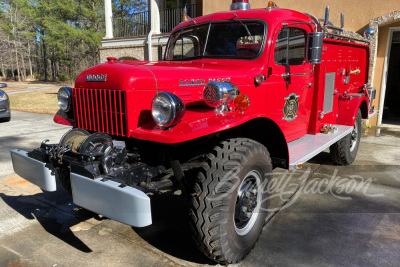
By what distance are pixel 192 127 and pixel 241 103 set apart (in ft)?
1.78

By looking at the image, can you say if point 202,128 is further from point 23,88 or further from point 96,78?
point 23,88

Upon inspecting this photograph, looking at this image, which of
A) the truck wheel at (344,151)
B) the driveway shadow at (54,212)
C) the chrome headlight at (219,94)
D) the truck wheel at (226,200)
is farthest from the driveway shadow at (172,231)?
the truck wheel at (344,151)

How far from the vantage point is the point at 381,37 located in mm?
8273

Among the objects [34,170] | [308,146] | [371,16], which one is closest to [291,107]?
[308,146]

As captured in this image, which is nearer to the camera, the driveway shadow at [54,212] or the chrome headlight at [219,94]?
the chrome headlight at [219,94]

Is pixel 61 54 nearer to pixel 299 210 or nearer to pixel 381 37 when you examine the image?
pixel 381 37

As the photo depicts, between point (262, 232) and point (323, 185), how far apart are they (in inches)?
66.4

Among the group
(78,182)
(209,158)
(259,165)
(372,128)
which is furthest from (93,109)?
(372,128)

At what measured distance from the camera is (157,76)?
2.72m

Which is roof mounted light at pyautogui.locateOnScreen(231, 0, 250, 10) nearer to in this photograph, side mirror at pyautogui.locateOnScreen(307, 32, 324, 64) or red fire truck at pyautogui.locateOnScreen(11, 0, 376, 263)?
red fire truck at pyautogui.locateOnScreen(11, 0, 376, 263)

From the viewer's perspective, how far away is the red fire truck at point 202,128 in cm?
240

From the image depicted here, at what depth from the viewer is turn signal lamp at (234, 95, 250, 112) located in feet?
8.77

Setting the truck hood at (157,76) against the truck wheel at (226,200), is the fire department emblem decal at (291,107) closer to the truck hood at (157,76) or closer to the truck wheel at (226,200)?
the truck hood at (157,76)

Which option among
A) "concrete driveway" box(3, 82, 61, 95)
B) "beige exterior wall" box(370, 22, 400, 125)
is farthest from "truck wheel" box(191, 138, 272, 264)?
"concrete driveway" box(3, 82, 61, 95)
